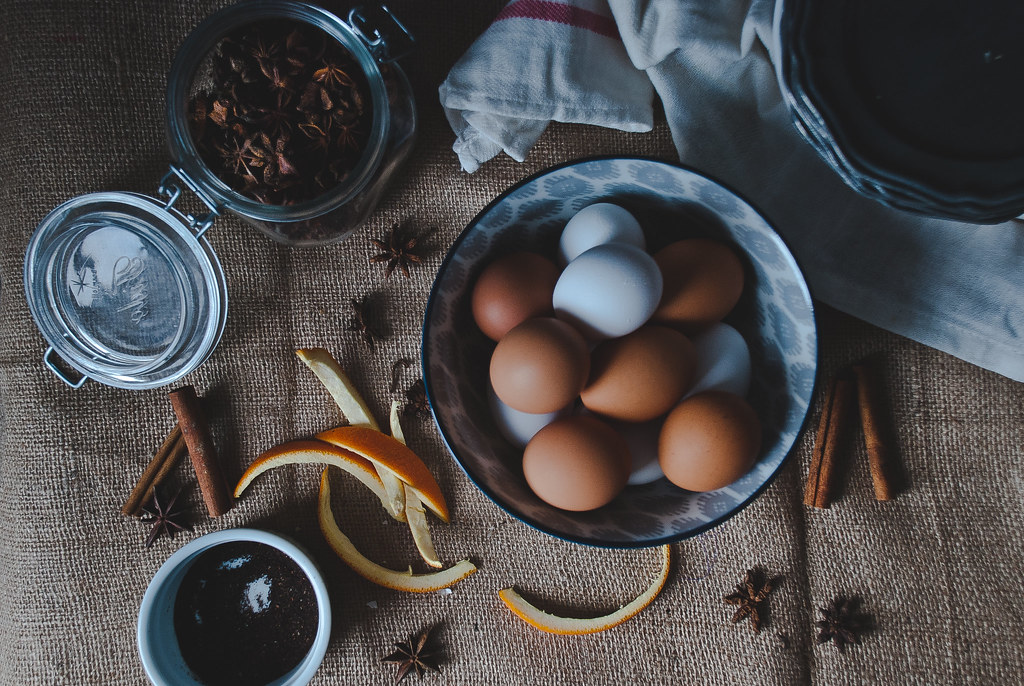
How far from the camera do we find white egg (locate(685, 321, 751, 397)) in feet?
2.18

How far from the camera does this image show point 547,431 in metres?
0.65

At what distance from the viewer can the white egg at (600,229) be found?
0.66 meters

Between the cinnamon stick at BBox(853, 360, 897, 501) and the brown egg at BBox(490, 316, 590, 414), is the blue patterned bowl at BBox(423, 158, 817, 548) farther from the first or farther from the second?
the cinnamon stick at BBox(853, 360, 897, 501)

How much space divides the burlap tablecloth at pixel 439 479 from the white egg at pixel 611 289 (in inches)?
9.6

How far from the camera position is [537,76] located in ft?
2.41

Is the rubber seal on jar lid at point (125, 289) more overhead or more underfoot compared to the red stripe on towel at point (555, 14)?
more underfoot

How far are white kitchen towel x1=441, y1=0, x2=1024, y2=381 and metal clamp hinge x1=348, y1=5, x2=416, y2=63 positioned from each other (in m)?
0.08

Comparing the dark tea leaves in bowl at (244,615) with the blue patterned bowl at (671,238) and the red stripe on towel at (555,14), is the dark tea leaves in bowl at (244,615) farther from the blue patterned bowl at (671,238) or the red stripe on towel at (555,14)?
the red stripe on towel at (555,14)

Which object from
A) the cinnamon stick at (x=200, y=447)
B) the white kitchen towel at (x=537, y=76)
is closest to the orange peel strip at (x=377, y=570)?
the cinnamon stick at (x=200, y=447)

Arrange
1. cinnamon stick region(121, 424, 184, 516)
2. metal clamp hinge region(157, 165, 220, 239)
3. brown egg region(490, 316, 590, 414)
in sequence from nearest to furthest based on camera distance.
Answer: brown egg region(490, 316, 590, 414)
metal clamp hinge region(157, 165, 220, 239)
cinnamon stick region(121, 424, 184, 516)

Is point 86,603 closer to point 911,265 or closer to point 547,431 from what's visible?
point 547,431

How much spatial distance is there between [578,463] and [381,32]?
556 millimetres

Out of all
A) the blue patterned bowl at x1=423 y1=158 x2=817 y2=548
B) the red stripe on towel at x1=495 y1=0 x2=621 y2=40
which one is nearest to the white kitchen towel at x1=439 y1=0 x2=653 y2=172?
the red stripe on towel at x1=495 y1=0 x2=621 y2=40

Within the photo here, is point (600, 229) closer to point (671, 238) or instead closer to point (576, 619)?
point (671, 238)
